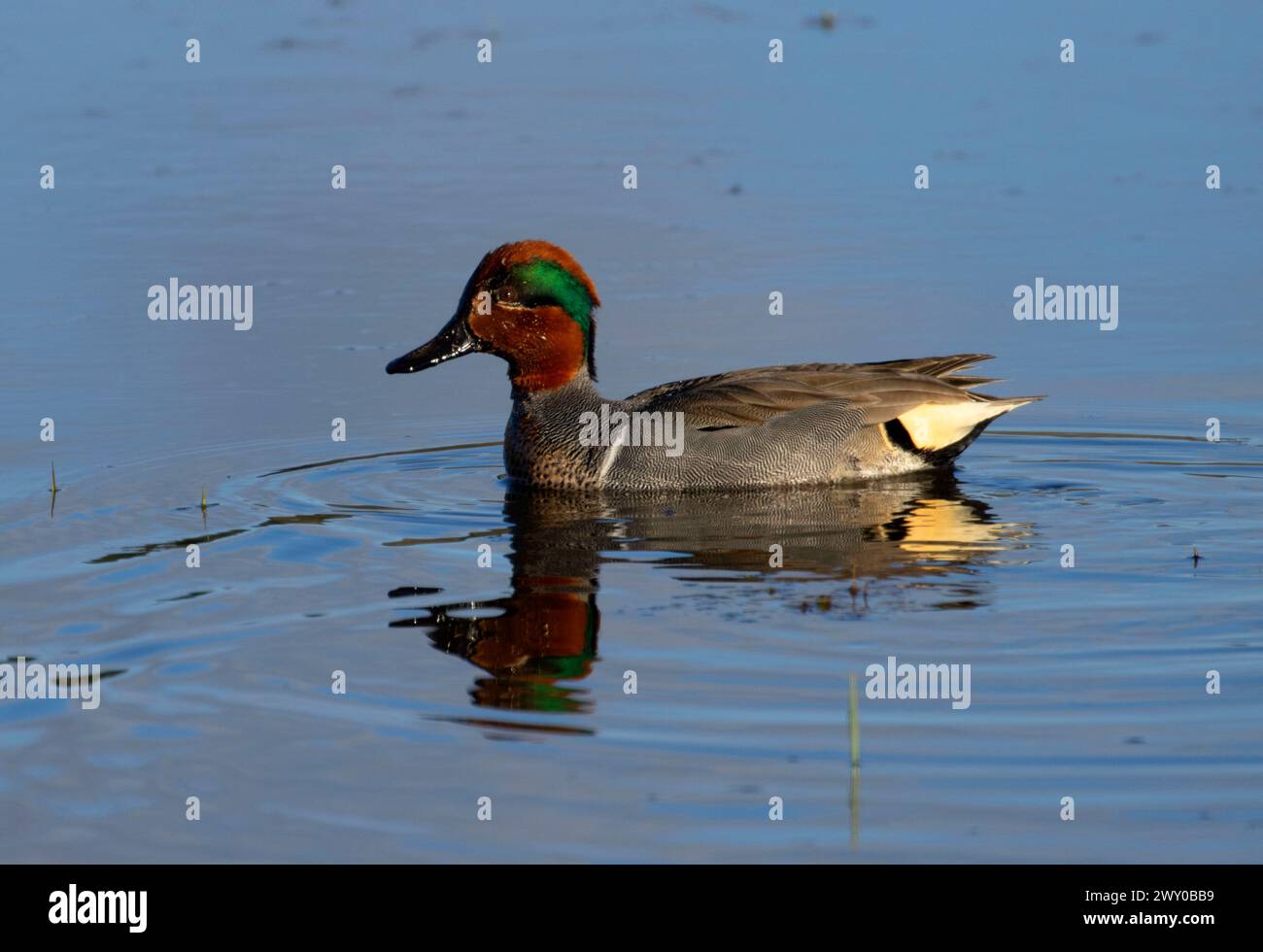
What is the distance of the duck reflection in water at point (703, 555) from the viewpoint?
7.46 meters

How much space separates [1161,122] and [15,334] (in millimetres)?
9606

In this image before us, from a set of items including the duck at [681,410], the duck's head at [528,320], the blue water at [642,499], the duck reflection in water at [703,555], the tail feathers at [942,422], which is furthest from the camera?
the duck's head at [528,320]

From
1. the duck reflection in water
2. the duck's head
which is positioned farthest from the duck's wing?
the duck's head

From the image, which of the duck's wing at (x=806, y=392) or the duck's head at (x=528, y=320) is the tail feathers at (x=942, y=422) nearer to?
the duck's wing at (x=806, y=392)

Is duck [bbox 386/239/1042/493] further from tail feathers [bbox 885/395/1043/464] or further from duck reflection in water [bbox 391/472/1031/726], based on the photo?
duck reflection in water [bbox 391/472/1031/726]

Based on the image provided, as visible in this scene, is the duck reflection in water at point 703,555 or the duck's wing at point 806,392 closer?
the duck reflection in water at point 703,555

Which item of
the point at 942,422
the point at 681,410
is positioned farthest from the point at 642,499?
the point at 942,422

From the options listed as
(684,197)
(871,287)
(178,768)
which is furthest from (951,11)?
(178,768)

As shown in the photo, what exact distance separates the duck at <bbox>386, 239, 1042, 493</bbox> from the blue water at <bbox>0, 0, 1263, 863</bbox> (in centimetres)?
24

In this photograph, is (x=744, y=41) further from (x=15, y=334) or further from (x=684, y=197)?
(x=15, y=334)

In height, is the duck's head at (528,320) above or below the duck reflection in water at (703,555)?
above

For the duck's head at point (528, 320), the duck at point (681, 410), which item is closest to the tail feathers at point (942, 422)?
the duck at point (681, 410)

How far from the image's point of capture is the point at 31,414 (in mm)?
11258

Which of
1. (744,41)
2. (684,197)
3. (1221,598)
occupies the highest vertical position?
(744,41)
